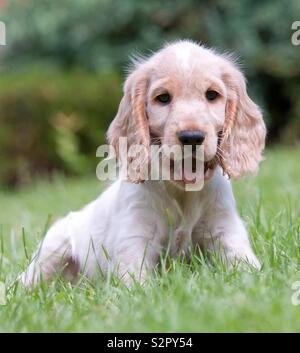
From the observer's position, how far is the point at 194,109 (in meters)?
4.23

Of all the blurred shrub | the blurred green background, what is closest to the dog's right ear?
the blurred shrub

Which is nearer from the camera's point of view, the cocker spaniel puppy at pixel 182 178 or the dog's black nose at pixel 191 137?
the dog's black nose at pixel 191 137

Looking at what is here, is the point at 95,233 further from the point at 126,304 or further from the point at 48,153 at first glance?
the point at 48,153

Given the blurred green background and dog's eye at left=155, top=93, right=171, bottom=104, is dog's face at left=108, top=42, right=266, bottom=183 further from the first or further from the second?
the blurred green background

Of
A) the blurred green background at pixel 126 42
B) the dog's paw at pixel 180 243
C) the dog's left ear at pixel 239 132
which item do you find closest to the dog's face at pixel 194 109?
the dog's left ear at pixel 239 132

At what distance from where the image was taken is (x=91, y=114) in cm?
1252

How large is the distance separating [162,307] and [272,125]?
1103 centimetres

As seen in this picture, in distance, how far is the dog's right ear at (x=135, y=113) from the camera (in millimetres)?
4508

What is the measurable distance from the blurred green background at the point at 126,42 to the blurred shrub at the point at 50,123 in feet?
0.10

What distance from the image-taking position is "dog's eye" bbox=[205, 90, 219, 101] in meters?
4.39

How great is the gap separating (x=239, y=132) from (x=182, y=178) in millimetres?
444

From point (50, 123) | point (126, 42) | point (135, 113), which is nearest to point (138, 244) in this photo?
point (135, 113)

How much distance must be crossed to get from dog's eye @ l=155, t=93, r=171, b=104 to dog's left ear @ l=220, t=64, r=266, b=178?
1.11 ft

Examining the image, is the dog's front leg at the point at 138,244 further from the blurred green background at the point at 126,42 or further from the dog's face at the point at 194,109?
the blurred green background at the point at 126,42
